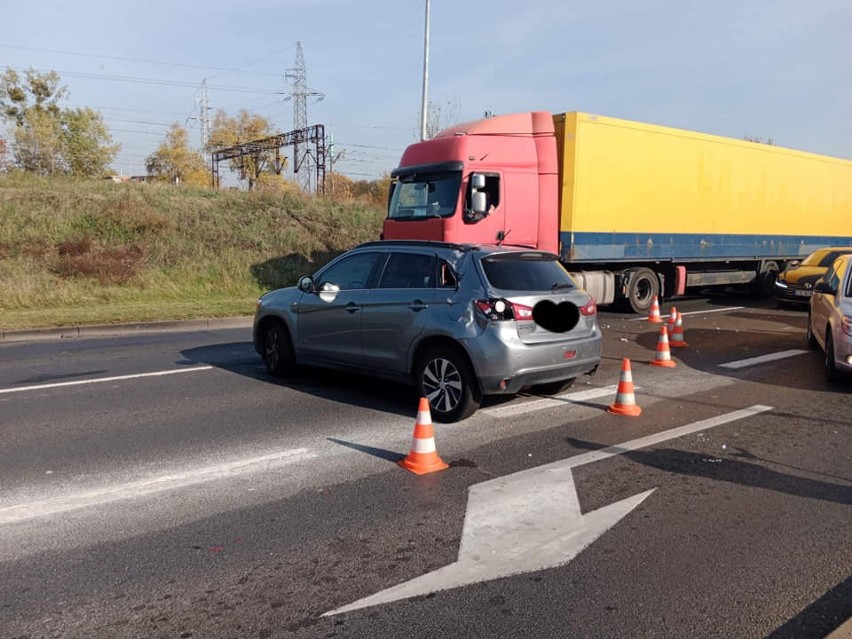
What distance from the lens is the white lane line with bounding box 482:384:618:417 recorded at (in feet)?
23.3

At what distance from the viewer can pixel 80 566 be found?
149 inches

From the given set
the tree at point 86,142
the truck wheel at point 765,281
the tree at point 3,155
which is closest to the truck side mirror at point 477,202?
the truck wheel at point 765,281

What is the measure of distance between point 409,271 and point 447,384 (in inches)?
52.3

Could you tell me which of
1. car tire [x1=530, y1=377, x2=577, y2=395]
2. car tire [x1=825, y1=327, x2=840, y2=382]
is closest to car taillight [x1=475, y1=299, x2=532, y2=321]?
car tire [x1=530, y1=377, x2=577, y2=395]

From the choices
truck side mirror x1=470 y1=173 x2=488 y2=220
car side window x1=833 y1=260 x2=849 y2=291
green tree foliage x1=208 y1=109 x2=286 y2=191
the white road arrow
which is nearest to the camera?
the white road arrow

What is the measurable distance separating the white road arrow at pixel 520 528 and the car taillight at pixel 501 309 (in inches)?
59.9

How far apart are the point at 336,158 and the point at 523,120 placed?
119 feet

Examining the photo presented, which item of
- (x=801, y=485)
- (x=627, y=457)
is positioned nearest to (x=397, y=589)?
(x=627, y=457)

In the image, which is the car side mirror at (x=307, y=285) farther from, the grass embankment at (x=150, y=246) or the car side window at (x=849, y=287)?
the grass embankment at (x=150, y=246)

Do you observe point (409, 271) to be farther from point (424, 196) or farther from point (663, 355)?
point (424, 196)

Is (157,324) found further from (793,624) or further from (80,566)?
(793,624)

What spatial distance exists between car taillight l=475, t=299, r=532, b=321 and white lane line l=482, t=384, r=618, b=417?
3.62 ft

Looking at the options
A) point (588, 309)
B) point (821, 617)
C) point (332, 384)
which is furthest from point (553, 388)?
point (821, 617)

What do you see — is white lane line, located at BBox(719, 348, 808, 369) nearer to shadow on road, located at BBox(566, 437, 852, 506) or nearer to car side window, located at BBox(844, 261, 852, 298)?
car side window, located at BBox(844, 261, 852, 298)
